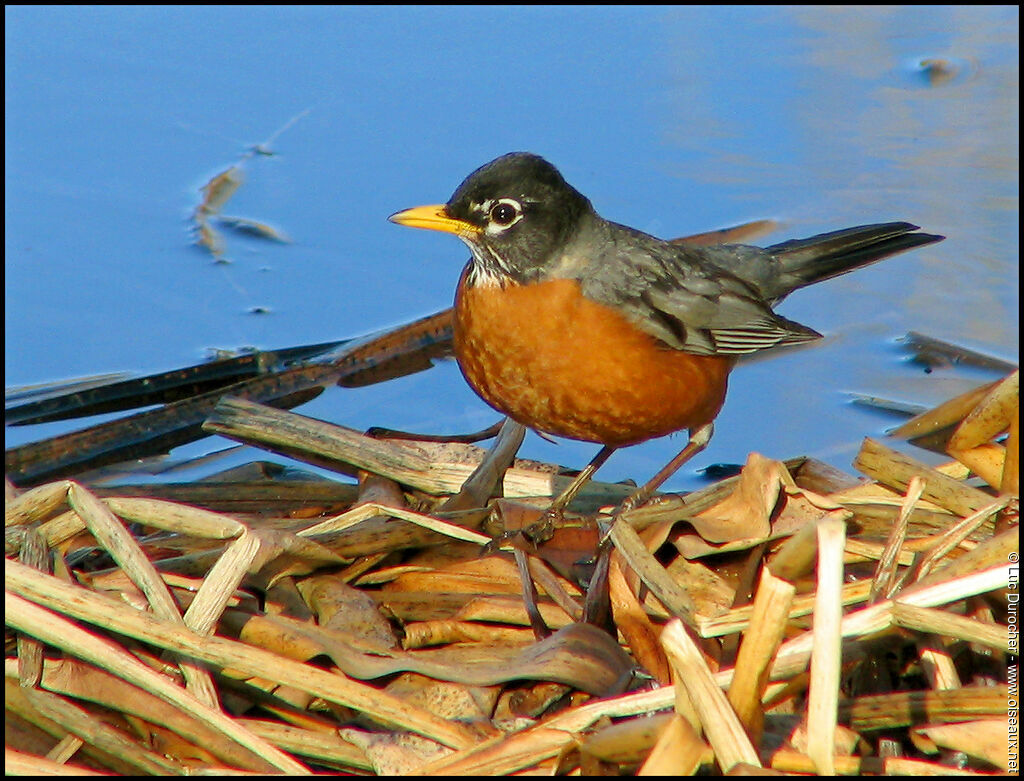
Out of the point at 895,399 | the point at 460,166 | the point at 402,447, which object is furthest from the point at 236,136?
the point at 895,399

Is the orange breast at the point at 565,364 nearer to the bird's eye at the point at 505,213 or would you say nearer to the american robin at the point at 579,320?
the american robin at the point at 579,320

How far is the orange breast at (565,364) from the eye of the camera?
4.31 metres

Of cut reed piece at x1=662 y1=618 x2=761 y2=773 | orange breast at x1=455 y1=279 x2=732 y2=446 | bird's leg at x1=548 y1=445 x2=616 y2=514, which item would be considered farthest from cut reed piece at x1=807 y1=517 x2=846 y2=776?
orange breast at x1=455 y1=279 x2=732 y2=446

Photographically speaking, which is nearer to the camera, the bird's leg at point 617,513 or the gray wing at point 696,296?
the bird's leg at point 617,513

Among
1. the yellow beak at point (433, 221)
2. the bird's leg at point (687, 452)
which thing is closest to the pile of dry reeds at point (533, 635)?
the bird's leg at point (687, 452)

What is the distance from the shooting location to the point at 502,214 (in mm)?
4605

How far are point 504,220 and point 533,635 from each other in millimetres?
1711

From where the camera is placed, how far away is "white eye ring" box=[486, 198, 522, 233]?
458 centimetres

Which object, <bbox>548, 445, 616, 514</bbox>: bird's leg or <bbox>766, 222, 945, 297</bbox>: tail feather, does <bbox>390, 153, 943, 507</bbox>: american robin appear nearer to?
<bbox>548, 445, 616, 514</bbox>: bird's leg

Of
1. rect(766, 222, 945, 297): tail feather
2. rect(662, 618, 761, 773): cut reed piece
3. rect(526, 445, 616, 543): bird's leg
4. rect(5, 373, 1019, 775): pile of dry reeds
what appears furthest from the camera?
rect(766, 222, 945, 297): tail feather

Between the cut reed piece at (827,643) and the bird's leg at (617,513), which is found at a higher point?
the bird's leg at (617,513)

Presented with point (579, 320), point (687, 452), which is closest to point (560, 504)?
point (579, 320)

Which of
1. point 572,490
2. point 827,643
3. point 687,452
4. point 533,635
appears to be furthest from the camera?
point 687,452

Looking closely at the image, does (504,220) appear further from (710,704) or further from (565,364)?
(710,704)
